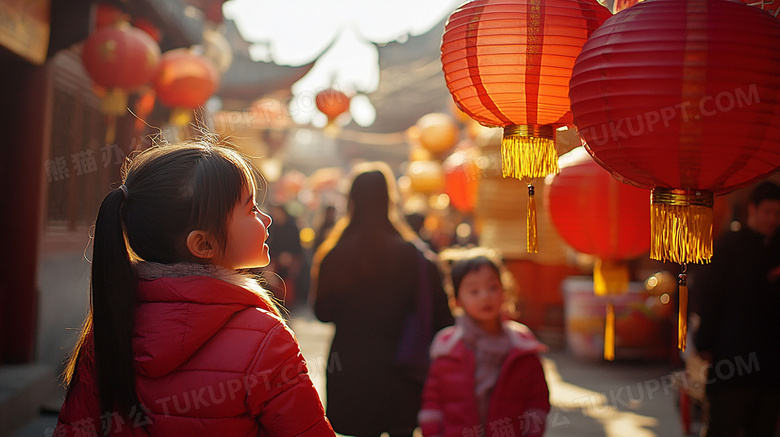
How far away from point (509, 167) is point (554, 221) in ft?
5.95

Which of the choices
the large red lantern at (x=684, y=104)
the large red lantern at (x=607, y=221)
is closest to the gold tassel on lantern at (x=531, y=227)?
the large red lantern at (x=684, y=104)

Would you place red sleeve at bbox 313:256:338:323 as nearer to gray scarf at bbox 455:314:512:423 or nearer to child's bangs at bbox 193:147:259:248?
gray scarf at bbox 455:314:512:423

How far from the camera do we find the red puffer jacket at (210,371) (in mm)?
1263

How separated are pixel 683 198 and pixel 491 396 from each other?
115 centimetres

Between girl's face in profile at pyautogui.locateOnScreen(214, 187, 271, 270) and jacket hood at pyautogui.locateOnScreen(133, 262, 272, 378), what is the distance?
0.21 feet

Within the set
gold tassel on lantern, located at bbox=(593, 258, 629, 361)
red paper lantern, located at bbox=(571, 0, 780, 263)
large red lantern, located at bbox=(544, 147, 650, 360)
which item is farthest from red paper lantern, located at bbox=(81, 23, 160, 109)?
red paper lantern, located at bbox=(571, 0, 780, 263)

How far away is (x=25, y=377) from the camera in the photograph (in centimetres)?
429

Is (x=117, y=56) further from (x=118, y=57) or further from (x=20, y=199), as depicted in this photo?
(x=20, y=199)

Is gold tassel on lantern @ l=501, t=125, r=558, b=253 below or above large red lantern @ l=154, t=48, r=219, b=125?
below

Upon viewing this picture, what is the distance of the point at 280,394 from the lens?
4.22 ft

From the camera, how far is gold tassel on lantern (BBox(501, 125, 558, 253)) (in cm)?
194

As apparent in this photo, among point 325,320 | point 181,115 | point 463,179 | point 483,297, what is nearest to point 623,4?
point 483,297

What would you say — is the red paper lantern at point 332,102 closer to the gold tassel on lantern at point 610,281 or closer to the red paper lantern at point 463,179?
the red paper lantern at point 463,179

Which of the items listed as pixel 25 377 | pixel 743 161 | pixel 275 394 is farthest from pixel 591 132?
pixel 25 377
